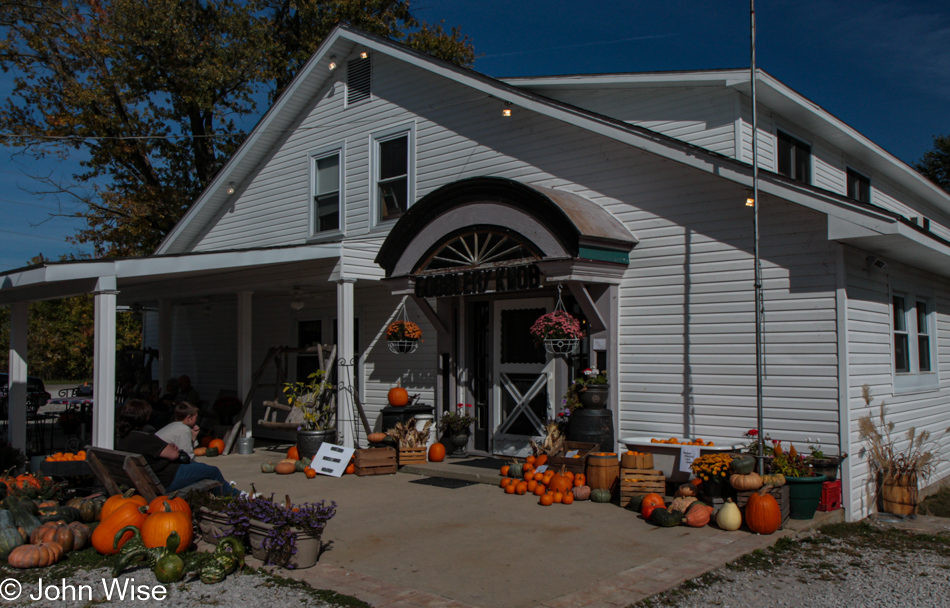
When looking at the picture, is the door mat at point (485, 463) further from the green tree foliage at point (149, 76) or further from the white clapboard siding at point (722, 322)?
the green tree foliage at point (149, 76)

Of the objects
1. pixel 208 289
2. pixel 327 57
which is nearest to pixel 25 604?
pixel 208 289

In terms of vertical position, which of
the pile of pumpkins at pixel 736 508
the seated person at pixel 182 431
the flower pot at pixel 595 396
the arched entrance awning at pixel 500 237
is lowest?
the pile of pumpkins at pixel 736 508

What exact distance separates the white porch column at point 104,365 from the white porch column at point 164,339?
6865 mm

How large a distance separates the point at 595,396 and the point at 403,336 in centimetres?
312

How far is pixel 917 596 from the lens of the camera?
5398 millimetres

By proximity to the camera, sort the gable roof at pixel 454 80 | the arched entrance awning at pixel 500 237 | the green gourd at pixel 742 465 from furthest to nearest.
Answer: the arched entrance awning at pixel 500 237 → the gable roof at pixel 454 80 → the green gourd at pixel 742 465

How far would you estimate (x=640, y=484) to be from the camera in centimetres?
814

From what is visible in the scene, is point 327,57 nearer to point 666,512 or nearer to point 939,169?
point 666,512

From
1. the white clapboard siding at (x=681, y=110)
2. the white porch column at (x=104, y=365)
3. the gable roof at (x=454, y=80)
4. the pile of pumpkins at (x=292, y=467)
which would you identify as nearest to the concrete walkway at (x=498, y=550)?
the pile of pumpkins at (x=292, y=467)

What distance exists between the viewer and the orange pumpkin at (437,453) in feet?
→ 35.5

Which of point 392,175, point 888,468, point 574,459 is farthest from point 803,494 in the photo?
point 392,175

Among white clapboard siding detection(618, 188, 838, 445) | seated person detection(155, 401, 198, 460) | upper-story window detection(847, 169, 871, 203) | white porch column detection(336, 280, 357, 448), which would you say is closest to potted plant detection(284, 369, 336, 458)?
white porch column detection(336, 280, 357, 448)

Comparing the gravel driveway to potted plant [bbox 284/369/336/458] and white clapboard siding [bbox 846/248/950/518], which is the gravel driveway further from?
potted plant [bbox 284/369/336/458]

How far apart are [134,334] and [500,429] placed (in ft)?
104
